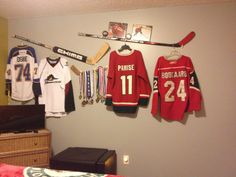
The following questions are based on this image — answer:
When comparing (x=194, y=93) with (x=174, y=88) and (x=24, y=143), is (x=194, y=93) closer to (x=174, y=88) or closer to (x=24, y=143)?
(x=174, y=88)

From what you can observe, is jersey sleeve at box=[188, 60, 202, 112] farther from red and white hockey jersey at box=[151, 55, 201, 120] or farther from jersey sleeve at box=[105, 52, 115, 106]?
jersey sleeve at box=[105, 52, 115, 106]

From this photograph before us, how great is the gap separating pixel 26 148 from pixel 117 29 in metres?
1.84

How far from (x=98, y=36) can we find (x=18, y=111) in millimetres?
1391

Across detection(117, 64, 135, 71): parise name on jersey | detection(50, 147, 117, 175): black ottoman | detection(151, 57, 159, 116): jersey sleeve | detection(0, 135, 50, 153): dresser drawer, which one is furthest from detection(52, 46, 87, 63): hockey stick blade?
detection(50, 147, 117, 175): black ottoman

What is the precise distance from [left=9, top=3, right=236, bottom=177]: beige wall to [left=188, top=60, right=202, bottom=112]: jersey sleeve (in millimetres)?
104

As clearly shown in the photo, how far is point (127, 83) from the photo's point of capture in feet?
9.01

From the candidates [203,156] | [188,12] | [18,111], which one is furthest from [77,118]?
[188,12]

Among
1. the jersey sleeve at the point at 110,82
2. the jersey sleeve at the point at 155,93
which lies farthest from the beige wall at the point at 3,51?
the jersey sleeve at the point at 155,93

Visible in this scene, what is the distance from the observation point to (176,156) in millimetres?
2715

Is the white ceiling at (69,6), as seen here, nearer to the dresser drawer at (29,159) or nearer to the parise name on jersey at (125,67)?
the parise name on jersey at (125,67)

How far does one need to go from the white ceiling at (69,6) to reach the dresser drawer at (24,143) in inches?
62.9

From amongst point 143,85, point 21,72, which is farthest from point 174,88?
point 21,72

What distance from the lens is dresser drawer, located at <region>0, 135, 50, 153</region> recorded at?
2.58 meters

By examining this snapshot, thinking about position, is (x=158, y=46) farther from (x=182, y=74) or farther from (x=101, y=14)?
(x=101, y=14)
